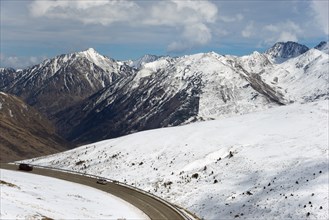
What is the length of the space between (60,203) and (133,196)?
13607 millimetres

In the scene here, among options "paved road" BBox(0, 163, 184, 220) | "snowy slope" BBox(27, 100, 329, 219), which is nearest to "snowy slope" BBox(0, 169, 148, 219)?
"paved road" BBox(0, 163, 184, 220)

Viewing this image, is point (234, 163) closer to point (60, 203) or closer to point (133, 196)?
point (133, 196)

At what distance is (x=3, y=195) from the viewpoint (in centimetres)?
4162

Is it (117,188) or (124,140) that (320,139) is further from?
(124,140)

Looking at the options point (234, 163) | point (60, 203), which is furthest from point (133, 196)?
point (234, 163)

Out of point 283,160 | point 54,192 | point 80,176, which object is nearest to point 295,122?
point 283,160

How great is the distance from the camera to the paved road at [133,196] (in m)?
49.5

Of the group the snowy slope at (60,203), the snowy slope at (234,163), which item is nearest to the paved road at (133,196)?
the snowy slope at (60,203)

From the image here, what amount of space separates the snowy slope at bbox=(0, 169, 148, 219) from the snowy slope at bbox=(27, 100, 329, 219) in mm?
8062

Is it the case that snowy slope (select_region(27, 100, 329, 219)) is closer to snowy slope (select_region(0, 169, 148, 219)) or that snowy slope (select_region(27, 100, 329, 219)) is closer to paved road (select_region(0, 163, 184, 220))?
paved road (select_region(0, 163, 184, 220))

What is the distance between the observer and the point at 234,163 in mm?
63500

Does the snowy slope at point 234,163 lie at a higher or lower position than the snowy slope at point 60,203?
higher

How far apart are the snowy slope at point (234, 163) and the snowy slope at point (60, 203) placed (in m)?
8.06

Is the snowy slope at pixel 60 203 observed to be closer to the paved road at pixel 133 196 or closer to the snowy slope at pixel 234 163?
the paved road at pixel 133 196
